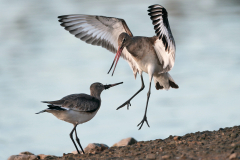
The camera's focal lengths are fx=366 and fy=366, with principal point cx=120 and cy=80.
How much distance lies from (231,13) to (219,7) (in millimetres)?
1002

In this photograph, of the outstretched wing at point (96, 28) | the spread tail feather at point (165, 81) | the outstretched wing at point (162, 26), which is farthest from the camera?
the spread tail feather at point (165, 81)

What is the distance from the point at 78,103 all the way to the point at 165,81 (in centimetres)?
297

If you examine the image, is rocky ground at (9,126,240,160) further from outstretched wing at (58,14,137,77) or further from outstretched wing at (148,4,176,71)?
outstretched wing at (58,14,137,77)

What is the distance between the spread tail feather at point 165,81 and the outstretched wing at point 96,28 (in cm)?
121

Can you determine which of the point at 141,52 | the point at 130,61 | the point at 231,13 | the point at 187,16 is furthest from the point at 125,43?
the point at 231,13

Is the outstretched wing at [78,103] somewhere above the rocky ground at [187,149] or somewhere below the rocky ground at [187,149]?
above

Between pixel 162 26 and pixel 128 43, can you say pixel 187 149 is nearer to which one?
pixel 162 26

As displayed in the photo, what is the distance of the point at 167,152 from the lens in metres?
5.06

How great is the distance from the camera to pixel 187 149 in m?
5.04

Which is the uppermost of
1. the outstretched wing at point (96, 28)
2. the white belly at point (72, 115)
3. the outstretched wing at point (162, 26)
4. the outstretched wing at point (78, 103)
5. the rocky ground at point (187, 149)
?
the outstretched wing at point (96, 28)

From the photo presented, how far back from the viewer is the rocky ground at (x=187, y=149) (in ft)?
15.5

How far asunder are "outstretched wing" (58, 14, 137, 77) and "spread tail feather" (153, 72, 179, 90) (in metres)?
1.21

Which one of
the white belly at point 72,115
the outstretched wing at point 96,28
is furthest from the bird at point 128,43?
the white belly at point 72,115

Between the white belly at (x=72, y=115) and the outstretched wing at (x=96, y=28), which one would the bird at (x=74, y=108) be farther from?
the outstretched wing at (x=96, y=28)
